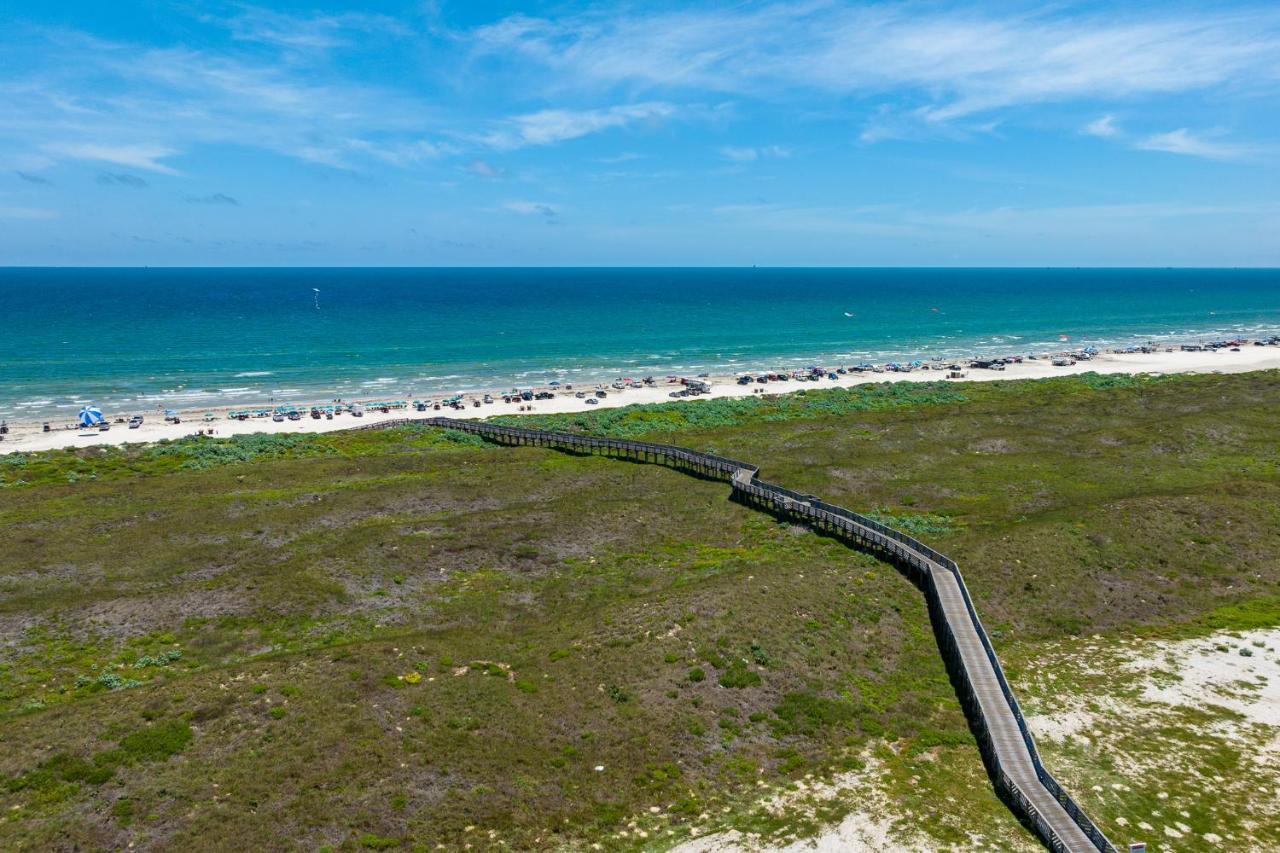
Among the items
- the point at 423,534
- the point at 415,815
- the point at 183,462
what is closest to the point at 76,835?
the point at 415,815

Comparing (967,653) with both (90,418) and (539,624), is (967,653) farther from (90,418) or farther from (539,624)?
(90,418)

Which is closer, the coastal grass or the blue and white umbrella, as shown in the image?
the coastal grass

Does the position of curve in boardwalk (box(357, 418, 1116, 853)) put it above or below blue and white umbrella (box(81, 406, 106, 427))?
below

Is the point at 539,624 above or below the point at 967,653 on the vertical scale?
below

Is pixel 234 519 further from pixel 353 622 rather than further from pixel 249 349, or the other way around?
pixel 249 349

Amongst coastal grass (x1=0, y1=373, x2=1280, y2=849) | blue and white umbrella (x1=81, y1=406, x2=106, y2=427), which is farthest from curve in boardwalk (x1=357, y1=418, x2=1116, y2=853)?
blue and white umbrella (x1=81, y1=406, x2=106, y2=427)

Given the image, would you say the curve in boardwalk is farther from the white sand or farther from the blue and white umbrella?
the blue and white umbrella

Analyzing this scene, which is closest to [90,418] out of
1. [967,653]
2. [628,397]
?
[628,397]
